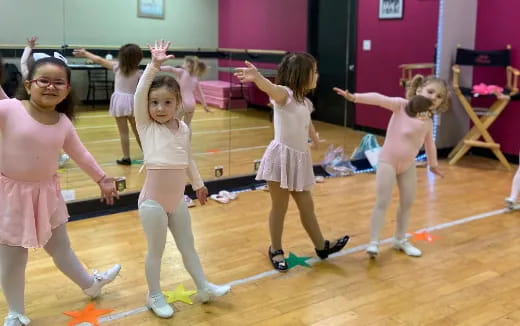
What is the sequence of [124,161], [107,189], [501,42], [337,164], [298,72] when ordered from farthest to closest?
[501,42], [337,164], [124,161], [298,72], [107,189]

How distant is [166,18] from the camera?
13.7 ft

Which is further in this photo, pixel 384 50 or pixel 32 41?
pixel 384 50

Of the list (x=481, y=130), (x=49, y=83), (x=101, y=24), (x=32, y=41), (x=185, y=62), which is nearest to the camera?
(x=49, y=83)

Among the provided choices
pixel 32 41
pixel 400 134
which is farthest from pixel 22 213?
pixel 400 134

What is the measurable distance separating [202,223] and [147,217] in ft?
4.60

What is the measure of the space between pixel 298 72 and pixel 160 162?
91 centimetres

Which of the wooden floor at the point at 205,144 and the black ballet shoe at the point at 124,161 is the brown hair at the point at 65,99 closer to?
the wooden floor at the point at 205,144

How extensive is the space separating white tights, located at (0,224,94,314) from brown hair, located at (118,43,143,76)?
191cm

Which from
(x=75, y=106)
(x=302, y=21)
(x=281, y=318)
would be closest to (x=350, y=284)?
(x=281, y=318)

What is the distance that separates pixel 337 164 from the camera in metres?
5.30

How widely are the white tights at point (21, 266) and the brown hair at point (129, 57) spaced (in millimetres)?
1911

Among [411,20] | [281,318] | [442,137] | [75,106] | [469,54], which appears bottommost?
[281,318]

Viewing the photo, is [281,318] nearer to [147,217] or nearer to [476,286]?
[147,217]

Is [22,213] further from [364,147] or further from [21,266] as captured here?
[364,147]
